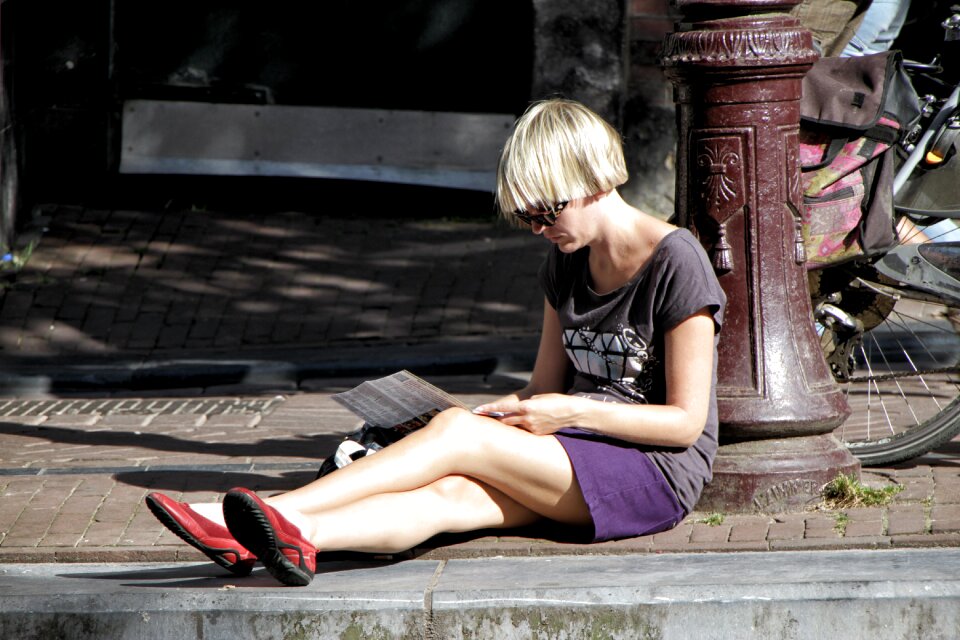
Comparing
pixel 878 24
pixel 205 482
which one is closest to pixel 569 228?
pixel 205 482

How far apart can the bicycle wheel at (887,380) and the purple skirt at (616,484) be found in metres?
1.09

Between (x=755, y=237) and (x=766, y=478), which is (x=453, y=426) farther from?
(x=755, y=237)

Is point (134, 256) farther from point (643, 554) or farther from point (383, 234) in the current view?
point (643, 554)

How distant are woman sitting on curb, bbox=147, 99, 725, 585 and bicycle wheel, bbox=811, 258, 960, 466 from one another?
95cm

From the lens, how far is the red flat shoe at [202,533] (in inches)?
128

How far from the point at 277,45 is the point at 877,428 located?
21.7 feet

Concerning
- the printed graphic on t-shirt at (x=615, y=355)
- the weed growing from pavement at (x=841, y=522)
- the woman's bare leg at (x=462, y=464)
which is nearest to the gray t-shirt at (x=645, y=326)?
the printed graphic on t-shirt at (x=615, y=355)

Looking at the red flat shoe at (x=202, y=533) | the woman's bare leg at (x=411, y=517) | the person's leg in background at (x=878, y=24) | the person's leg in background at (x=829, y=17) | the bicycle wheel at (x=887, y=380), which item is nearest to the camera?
the red flat shoe at (x=202, y=533)

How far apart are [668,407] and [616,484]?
0.24 meters

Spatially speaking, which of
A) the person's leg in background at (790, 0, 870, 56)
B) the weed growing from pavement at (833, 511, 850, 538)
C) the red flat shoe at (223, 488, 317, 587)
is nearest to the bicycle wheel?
the weed growing from pavement at (833, 511, 850, 538)

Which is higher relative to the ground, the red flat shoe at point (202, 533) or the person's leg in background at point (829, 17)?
the person's leg in background at point (829, 17)

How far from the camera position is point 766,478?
3.81 meters

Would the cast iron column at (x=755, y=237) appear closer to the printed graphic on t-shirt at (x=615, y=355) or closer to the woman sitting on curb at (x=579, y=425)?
the woman sitting on curb at (x=579, y=425)

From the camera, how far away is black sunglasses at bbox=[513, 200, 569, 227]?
3.50 metres
